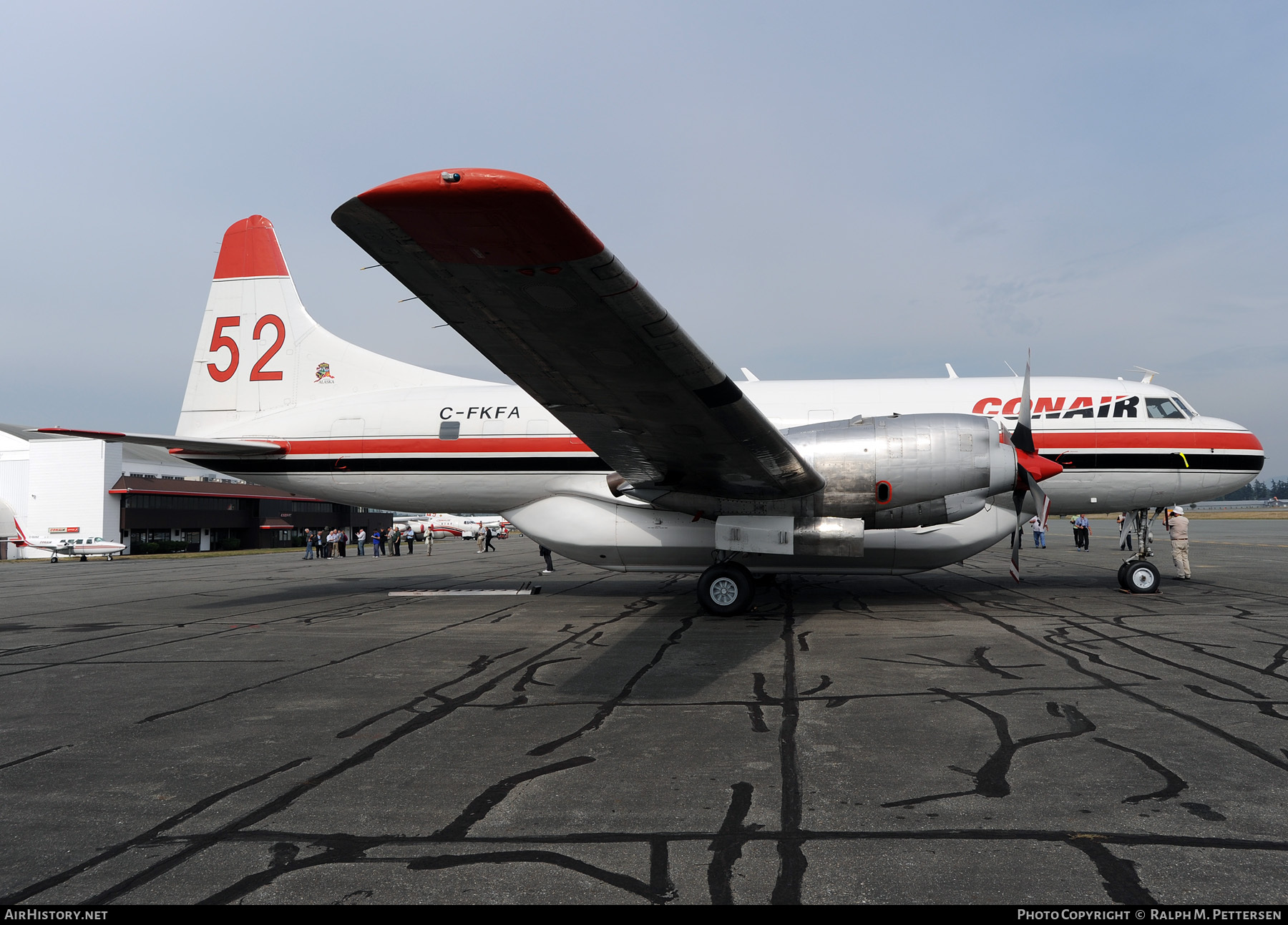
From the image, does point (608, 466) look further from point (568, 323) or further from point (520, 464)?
point (568, 323)

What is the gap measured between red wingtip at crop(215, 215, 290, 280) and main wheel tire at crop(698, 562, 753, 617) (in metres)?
11.3

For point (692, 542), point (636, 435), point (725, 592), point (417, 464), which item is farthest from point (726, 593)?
point (417, 464)

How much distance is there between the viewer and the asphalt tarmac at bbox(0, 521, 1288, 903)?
3268 mm

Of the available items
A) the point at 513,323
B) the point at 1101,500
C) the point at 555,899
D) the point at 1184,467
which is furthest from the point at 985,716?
the point at 1184,467

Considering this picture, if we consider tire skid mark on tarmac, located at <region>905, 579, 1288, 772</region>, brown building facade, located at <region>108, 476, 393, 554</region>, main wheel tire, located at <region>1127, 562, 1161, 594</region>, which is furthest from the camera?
brown building facade, located at <region>108, 476, 393, 554</region>

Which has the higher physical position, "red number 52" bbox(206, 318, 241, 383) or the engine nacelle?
"red number 52" bbox(206, 318, 241, 383)

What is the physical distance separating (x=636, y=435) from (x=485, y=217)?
4.81m

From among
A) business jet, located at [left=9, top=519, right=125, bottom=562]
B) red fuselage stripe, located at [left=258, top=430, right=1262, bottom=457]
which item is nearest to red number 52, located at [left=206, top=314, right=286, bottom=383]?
red fuselage stripe, located at [left=258, top=430, right=1262, bottom=457]

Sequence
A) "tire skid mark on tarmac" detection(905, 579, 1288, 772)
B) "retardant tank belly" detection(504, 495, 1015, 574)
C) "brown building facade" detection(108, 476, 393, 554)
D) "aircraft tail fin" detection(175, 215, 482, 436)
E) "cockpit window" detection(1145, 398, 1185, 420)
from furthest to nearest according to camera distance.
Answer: "brown building facade" detection(108, 476, 393, 554) < "aircraft tail fin" detection(175, 215, 482, 436) < "cockpit window" detection(1145, 398, 1185, 420) < "retardant tank belly" detection(504, 495, 1015, 574) < "tire skid mark on tarmac" detection(905, 579, 1288, 772)

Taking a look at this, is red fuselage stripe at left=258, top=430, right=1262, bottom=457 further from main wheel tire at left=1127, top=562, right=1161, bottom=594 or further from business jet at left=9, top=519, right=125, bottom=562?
business jet at left=9, top=519, right=125, bottom=562

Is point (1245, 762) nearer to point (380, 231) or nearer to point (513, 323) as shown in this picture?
point (513, 323)

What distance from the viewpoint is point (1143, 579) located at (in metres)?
13.4

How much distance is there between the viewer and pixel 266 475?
14891mm

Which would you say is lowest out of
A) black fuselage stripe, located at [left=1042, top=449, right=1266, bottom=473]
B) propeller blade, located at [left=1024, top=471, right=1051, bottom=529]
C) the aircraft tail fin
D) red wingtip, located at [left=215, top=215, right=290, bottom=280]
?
propeller blade, located at [left=1024, top=471, right=1051, bottom=529]
